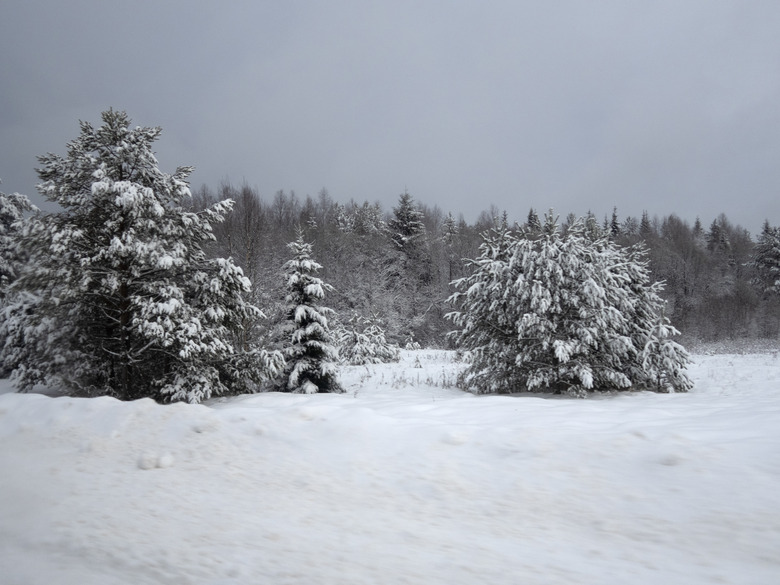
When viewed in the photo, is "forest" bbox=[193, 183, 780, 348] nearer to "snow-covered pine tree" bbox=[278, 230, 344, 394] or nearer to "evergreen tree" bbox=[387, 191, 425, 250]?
"evergreen tree" bbox=[387, 191, 425, 250]

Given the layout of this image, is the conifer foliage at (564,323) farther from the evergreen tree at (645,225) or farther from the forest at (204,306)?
the evergreen tree at (645,225)

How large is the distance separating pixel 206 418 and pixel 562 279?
7649 millimetres

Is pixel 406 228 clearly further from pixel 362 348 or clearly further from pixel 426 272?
pixel 362 348

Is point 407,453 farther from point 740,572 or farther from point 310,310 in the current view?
point 310,310

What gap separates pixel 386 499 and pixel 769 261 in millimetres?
49621

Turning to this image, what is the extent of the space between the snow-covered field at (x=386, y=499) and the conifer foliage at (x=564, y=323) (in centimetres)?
455

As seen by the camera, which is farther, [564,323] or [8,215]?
[8,215]

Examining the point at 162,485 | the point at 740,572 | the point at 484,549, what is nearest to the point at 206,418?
the point at 162,485

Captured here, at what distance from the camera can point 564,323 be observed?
30.8 ft

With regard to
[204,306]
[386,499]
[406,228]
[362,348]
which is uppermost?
[406,228]

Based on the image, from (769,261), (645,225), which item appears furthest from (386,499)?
(645,225)

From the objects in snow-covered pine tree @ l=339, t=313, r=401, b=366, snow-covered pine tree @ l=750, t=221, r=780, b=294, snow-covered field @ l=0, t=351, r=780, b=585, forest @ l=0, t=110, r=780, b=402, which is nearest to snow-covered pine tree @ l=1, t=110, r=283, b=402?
forest @ l=0, t=110, r=780, b=402

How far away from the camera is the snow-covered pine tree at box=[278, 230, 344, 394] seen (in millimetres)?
10695

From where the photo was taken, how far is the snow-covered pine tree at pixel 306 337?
421 inches
